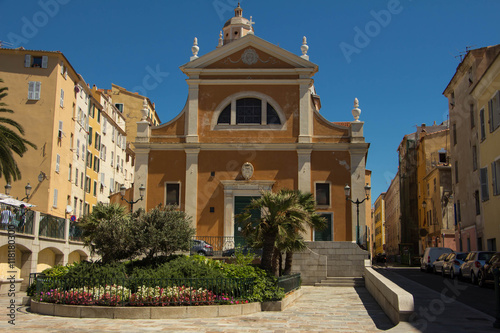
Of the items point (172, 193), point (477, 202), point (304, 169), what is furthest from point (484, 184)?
point (172, 193)

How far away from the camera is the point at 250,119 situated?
108 ft

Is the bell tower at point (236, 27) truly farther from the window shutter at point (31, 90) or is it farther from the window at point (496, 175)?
the window at point (496, 175)

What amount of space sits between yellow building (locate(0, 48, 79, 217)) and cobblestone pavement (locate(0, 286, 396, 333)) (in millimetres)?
21923

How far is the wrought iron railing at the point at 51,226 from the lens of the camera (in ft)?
85.6

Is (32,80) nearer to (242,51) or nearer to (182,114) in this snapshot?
(182,114)

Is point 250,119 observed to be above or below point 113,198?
above

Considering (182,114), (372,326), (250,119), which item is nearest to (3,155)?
(182,114)

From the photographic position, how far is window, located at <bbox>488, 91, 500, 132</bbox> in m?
28.1

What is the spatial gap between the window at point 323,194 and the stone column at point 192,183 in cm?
719

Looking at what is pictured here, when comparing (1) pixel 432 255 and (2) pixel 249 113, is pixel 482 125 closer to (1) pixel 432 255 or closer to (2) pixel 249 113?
(1) pixel 432 255

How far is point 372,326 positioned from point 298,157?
66.8 ft

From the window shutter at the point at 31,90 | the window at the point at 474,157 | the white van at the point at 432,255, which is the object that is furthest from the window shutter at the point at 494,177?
the window shutter at the point at 31,90

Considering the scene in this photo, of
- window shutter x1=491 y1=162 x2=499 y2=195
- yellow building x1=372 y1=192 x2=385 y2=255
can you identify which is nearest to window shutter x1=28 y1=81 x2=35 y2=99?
window shutter x1=491 y1=162 x2=499 y2=195

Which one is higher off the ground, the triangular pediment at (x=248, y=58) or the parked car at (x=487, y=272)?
the triangular pediment at (x=248, y=58)
